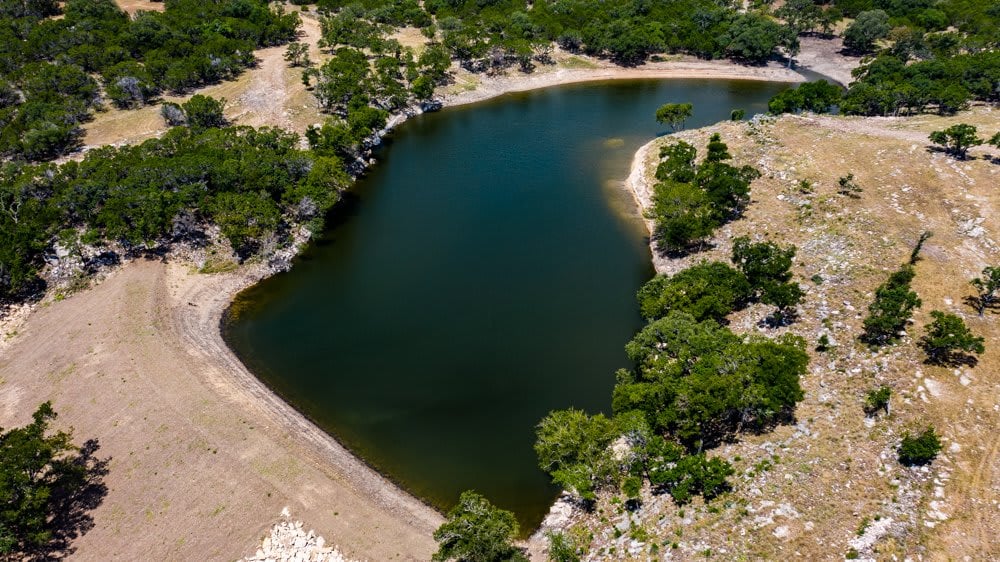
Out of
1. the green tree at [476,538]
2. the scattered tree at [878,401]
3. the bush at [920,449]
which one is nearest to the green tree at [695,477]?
the green tree at [476,538]

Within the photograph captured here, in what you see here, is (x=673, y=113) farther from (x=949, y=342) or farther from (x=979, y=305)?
(x=949, y=342)

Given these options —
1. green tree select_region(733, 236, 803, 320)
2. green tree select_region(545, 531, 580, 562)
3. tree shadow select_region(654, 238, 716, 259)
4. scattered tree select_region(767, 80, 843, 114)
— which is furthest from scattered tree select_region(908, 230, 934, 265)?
scattered tree select_region(767, 80, 843, 114)

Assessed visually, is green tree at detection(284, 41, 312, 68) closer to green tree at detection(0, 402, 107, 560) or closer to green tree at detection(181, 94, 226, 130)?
green tree at detection(181, 94, 226, 130)

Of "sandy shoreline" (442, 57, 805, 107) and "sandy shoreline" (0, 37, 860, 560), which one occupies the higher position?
"sandy shoreline" (442, 57, 805, 107)

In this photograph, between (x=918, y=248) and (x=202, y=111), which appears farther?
(x=202, y=111)

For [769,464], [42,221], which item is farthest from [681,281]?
[42,221]

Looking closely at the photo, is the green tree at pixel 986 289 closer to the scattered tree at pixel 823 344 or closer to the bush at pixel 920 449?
the scattered tree at pixel 823 344

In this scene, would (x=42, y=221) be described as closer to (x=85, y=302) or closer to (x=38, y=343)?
(x=85, y=302)

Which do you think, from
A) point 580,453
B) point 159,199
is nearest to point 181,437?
point 159,199
